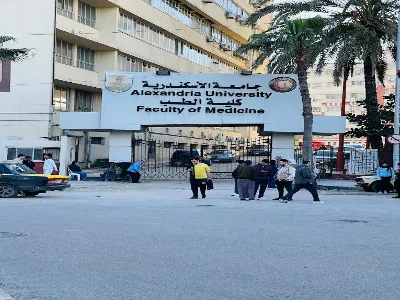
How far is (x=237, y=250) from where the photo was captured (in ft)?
34.6

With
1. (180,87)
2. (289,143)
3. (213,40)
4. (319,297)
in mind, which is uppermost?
(213,40)

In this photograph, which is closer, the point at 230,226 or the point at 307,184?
the point at 230,226

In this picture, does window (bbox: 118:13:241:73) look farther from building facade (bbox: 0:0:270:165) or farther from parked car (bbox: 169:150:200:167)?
parked car (bbox: 169:150:200:167)

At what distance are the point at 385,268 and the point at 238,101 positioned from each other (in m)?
28.7

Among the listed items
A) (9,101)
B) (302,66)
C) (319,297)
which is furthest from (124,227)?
(9,101)

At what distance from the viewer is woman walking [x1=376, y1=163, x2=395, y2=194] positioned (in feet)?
96.0

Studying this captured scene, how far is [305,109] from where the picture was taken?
35062 millimetres

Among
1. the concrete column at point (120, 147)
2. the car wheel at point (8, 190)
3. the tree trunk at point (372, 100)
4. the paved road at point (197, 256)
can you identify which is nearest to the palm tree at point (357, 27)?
the tree trunk at point (372, 100)

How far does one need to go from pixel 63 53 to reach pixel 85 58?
3.17 m

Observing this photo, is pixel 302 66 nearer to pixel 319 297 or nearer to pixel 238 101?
pixel 238 101

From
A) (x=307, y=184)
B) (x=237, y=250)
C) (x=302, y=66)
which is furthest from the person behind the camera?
(x=302, y=66)

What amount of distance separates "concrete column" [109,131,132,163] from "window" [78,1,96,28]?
14342 mm

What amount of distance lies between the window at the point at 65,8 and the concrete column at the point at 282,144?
18.2 meters

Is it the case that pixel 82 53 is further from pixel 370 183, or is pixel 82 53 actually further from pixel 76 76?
pixel 370 183
